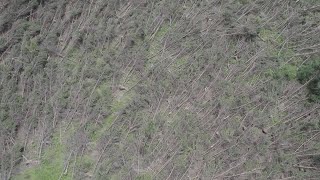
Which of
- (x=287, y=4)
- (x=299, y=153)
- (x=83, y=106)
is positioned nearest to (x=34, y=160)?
(x=83, y=106)

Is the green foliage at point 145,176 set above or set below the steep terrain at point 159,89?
below

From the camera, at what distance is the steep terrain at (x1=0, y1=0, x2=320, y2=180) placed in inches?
668

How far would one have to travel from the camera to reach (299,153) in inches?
680

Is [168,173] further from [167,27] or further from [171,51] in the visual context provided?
[167,27]

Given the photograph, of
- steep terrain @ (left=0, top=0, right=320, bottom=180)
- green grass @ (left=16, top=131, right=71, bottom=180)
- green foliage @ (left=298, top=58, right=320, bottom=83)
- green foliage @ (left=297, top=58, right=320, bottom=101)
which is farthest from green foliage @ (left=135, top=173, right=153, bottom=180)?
green foliage @ (left=298, top=58, right=320, bottom=83)

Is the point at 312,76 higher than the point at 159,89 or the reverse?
the reverse

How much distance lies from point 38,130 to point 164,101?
18.5ft

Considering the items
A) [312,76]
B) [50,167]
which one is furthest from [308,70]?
[50,167]

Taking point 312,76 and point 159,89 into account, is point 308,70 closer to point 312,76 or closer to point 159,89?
point 312,76

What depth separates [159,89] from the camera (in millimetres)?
18609

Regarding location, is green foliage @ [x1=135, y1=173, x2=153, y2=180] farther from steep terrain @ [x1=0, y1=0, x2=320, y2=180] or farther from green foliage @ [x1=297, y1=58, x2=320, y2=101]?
green foliage @ [x1=297, y1=58, x2=320, y2=101]

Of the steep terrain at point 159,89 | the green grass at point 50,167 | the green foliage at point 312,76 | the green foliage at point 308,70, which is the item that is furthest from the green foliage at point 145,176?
the green foliage at point 308,70

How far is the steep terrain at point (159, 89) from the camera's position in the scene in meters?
17.0

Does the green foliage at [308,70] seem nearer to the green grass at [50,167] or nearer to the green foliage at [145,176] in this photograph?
the green foliage at [145,176]
